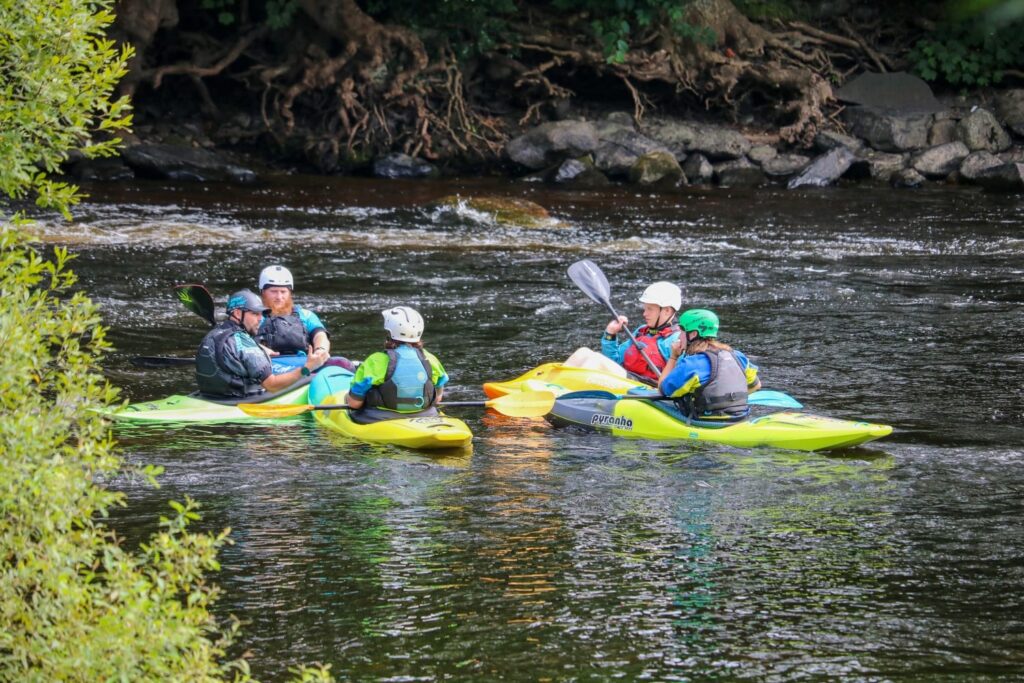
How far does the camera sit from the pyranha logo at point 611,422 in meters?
8.09

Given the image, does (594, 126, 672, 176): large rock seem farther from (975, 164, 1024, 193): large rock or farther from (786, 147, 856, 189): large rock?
(975, 164, 1024, 193): large rock

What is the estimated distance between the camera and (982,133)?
21.8m

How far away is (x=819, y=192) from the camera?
19938 mm

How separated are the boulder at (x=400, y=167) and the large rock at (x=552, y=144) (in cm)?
140

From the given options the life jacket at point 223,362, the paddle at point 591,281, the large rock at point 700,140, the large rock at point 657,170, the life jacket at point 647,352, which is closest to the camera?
the life jacket at point 223,362

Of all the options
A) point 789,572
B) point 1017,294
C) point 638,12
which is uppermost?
point 638,12

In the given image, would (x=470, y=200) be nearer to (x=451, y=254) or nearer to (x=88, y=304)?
(x=451, y=254)

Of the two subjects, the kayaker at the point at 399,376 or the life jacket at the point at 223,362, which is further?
the life jacket at the point at 223,362

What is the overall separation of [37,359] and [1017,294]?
428 inches

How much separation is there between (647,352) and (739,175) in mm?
12590

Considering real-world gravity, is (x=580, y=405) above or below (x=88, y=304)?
below

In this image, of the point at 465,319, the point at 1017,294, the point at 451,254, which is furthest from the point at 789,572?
the point at 451,254

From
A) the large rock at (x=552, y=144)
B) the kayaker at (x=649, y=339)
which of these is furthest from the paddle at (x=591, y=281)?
the large rock at (x=552, y=144)

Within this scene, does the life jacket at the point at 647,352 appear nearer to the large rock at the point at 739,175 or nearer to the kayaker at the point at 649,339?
the kayaker at the point at 649,339
